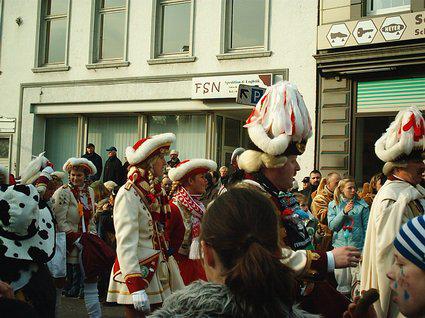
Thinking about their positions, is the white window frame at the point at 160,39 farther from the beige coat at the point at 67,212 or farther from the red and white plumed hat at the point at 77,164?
the beige coat at the point at 67,212

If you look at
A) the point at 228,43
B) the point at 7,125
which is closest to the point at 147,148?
the point at 228,43

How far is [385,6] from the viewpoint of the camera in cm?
1351

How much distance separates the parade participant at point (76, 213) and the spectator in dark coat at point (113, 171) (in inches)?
303

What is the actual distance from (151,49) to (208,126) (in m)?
2.64

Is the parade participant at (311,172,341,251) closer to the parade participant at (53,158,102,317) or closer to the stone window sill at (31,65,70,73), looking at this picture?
the parade participant at (53,158,102,317)

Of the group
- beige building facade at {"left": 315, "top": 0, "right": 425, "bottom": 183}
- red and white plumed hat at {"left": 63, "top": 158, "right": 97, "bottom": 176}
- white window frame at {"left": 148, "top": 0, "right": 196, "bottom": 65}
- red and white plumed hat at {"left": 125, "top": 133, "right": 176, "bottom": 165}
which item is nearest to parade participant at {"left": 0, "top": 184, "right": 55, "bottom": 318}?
red and white plumed hat at {"left": 125, "top": 133, "right": 176, "bottom": 165}

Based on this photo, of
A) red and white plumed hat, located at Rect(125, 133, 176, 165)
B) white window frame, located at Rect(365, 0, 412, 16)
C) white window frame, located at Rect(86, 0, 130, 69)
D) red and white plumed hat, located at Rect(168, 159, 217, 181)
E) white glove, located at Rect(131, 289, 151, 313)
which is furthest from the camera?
white window frame, located at Rect(86, 0, 130, 69)

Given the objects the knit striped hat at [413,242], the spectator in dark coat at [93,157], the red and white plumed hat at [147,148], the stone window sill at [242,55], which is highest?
the stone window sill at [242,55]

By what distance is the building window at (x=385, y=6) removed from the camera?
1327 centimetres

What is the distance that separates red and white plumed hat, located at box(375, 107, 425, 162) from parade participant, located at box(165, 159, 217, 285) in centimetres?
179

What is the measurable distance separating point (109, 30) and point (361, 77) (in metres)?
7.63

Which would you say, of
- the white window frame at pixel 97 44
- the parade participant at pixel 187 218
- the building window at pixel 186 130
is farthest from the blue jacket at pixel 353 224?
the white window frame at pixel 97 44

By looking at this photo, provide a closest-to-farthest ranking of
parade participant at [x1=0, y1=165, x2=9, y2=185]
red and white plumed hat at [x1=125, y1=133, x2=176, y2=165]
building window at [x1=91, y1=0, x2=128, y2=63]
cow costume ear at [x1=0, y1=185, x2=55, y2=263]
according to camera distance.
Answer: cow costume ear at [x1=0, y1=185, x2=55, y2=263] → red and white plumed hat at [x1=125, y1=133, x2=176, y2=165] → parade participant at [x1=0, y1=165, x2=9, y2=185] → building window at [x1=91, y1=0, x2=128, y2=63]

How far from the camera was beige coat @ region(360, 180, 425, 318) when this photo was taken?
396cm
